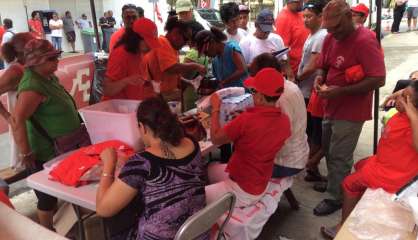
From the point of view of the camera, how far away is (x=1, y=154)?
487cm

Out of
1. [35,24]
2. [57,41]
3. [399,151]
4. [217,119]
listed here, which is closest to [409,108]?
[399,151]

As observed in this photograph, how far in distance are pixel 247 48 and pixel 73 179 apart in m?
2.54

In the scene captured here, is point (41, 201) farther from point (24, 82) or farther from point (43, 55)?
point (43, 55)

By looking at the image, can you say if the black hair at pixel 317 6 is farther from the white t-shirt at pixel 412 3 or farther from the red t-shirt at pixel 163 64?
the white t-shirt at pixel 412 3

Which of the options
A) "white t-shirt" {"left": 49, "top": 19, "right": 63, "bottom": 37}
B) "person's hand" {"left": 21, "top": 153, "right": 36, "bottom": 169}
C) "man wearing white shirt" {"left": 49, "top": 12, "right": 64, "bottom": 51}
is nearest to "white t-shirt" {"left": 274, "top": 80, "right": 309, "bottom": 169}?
"person's hand" {"left": 21, "top": 153, "right": 36, "bottom": 169}

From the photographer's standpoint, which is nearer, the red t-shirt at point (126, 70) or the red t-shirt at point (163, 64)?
the red t-shirt at point (126, 70)

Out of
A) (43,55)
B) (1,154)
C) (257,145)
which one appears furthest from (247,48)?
(1,154)

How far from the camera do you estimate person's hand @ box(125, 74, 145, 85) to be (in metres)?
2.88

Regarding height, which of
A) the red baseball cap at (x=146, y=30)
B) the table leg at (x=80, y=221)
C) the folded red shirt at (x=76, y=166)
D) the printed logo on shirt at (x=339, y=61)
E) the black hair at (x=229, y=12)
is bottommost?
the table leg at (x=80, y=221)

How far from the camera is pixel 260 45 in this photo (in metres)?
3.95

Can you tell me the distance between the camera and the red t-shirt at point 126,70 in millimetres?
2957

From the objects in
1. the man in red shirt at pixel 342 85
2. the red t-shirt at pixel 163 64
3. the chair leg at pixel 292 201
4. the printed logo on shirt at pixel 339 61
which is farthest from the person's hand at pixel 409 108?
the red t-shirt at pixel 163 64

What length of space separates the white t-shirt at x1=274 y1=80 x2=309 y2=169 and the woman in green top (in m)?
1.43

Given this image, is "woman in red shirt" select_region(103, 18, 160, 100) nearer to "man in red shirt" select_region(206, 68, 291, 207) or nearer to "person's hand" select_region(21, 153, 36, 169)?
"person's hand" select_region(21, 153, 36, 169)
